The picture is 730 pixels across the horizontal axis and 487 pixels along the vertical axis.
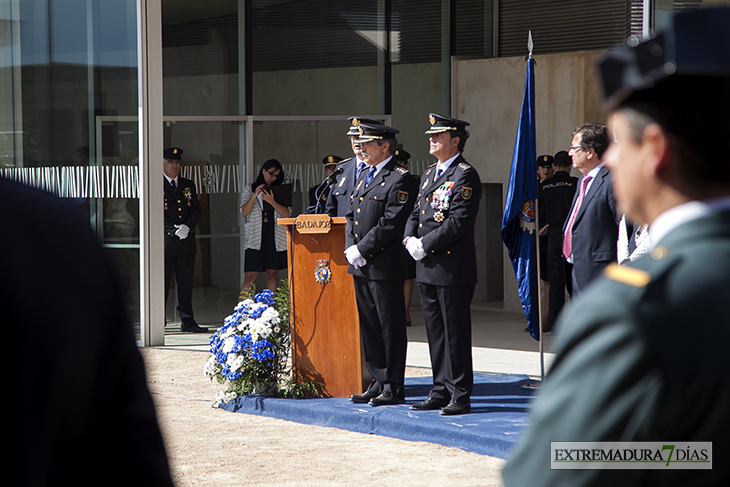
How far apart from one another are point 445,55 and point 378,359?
6.91 meters

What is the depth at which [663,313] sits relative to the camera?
40.3 inches

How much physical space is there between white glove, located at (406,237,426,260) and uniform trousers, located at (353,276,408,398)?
0.97ft

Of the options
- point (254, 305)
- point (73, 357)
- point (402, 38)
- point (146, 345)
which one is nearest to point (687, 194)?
point (73, 357)

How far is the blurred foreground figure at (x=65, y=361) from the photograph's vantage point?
0.90 metres

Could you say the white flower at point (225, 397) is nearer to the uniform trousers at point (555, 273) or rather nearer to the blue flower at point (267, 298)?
the blue flower at point (267, 298)

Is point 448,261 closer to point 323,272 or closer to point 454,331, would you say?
point 454,331

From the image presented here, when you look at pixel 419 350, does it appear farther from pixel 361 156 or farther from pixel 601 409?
pixel 601 409

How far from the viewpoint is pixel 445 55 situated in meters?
11.8

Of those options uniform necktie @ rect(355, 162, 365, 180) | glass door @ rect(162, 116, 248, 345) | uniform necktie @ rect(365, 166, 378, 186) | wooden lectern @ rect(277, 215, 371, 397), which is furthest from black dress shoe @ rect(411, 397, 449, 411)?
glass door @ rect(162, 116, 248, 345)

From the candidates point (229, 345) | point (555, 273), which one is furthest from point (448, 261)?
point (555, 273)

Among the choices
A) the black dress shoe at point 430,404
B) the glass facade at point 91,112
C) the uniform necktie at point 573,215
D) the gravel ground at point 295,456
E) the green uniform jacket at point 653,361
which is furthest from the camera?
the glass facade at point 91,112

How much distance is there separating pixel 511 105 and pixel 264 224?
3.43 metres

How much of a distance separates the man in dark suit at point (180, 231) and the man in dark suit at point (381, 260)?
418 cm

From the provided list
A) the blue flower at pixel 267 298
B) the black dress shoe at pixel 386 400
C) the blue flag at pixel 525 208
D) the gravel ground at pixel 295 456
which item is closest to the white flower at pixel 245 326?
the blue flower at pixel 267 298
